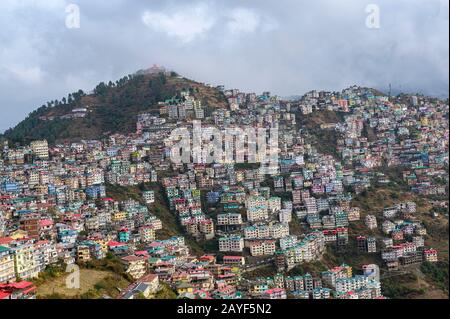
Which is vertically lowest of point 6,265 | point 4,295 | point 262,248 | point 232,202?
point 262,248

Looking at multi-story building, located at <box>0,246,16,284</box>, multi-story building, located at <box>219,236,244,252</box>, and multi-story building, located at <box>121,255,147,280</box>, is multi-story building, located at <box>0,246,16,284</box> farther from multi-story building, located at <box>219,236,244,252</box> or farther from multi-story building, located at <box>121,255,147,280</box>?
multi-story building, located at <box>219,236,244,252</box>

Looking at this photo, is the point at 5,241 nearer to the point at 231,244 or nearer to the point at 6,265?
the point at 6,265

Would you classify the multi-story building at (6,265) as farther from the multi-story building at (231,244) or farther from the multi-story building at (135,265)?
the multi-story building at (231,244)

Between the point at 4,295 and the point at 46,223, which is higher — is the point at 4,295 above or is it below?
below

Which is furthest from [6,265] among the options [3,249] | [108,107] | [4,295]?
[108,107]

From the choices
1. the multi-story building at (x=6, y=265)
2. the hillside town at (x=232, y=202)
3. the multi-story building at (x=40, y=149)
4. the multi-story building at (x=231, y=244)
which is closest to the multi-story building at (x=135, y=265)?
the hillside town at (x=232, y=202)

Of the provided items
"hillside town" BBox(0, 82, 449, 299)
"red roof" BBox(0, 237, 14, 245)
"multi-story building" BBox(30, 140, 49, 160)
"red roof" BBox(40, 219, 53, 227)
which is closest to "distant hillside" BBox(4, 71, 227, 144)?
"hillside town" BBox(0, 82, 449, 299)
